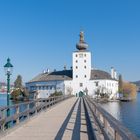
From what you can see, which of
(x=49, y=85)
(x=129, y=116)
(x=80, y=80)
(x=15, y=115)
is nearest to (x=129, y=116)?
(x=129, y=116)

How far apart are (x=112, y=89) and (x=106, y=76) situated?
7213 millimetres

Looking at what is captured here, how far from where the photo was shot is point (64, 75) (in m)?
128

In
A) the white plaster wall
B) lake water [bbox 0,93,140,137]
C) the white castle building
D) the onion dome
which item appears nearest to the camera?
lake water [bbox 0,93,140,137]

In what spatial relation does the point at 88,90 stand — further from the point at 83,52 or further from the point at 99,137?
the point at 99,137

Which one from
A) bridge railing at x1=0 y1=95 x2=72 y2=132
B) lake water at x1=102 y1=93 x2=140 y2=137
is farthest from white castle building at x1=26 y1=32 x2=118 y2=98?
→ bridge railing at x1=0 y1=95 x2=72 y2=132

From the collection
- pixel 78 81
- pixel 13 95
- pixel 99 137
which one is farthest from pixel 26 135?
pixel 13 95

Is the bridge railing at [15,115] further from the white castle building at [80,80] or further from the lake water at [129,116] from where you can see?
the white castle building at [80,80]

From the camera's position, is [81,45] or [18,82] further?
[18,82]

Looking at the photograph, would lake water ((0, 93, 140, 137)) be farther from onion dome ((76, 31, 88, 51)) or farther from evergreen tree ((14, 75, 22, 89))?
evergreen tree ((14, 75, 22, 89))

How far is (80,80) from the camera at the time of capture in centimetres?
12275

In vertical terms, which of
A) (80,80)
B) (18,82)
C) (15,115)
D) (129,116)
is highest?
(18,82)

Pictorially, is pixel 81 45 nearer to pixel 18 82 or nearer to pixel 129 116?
pixel 18 82

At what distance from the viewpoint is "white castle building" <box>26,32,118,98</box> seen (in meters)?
123

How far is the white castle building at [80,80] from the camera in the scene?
122625 mm
